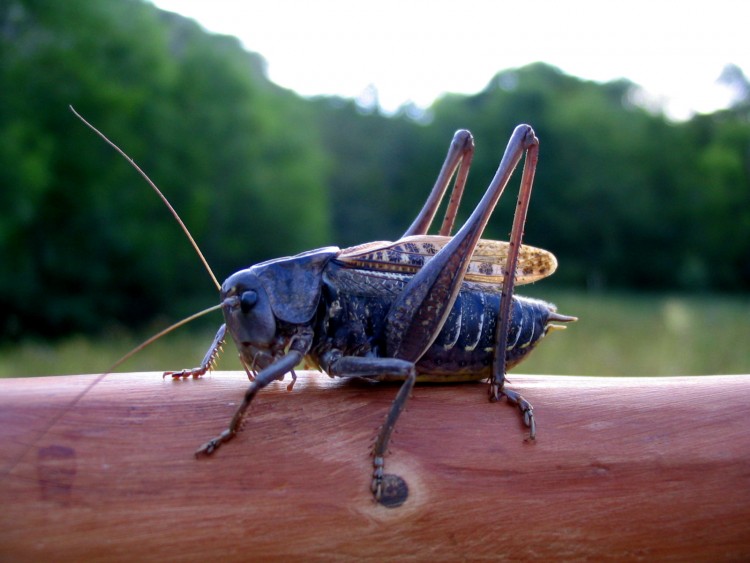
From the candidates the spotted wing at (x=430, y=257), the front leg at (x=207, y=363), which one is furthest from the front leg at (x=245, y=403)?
the spotted wing at (x=430, y=257)

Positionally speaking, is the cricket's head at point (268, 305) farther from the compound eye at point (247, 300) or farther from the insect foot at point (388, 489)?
the insect foot at point (388, 489)

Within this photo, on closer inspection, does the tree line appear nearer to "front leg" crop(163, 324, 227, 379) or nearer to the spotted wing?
the spotted wing

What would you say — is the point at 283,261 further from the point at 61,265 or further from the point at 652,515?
the point at 61,265

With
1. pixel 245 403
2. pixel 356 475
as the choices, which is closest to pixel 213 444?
pixel 245 403

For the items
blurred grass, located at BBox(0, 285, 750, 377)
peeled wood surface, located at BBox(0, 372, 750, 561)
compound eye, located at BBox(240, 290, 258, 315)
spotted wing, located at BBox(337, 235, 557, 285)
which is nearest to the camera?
peeled wood surface, located at BBox(0, 372, 750, 561)

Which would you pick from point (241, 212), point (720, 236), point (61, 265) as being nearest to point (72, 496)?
point (61, 265)

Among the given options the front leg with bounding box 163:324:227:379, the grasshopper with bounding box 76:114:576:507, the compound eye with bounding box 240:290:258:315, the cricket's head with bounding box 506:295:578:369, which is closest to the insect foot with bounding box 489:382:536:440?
the grasshopper with bounding box 76:114:576:507
